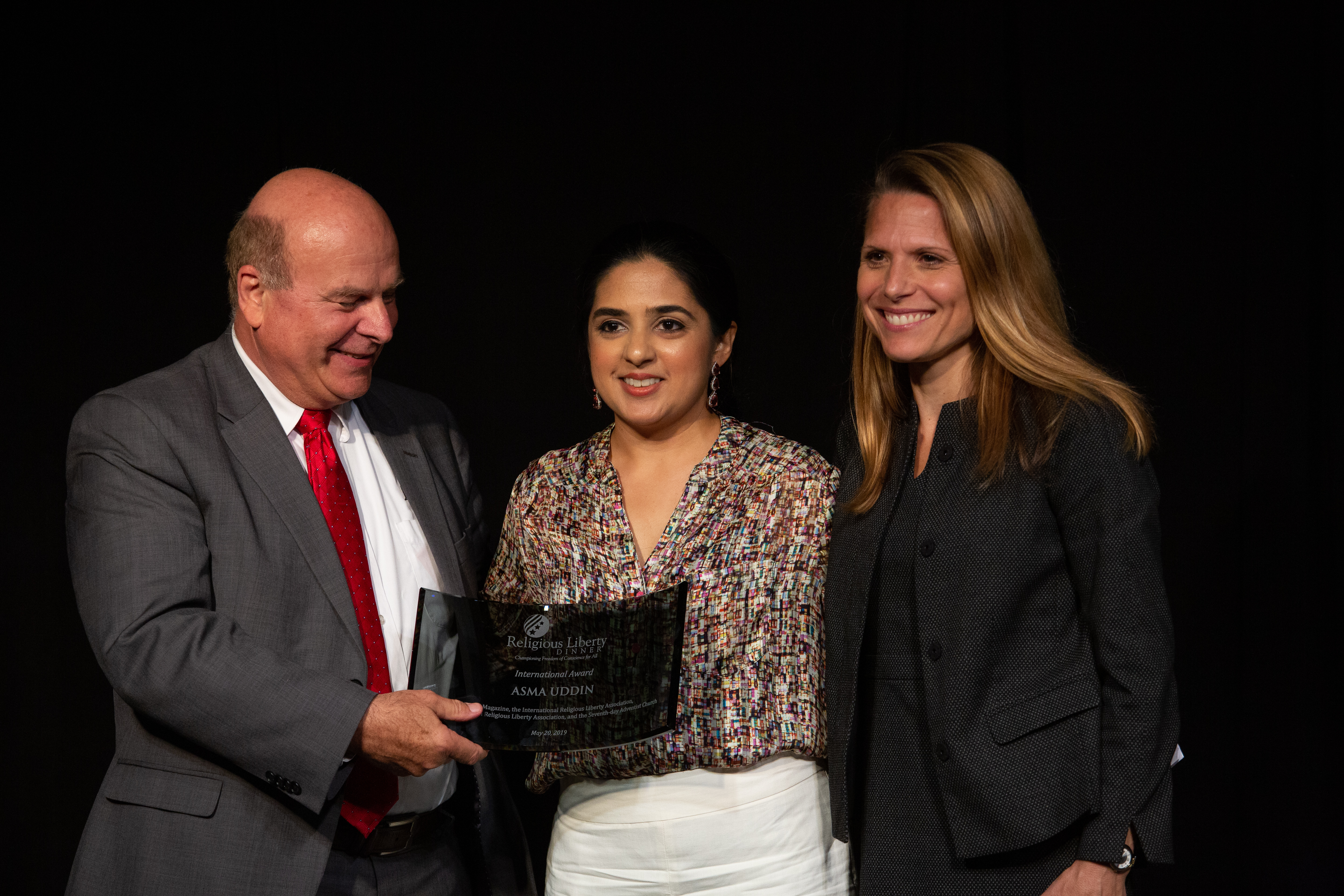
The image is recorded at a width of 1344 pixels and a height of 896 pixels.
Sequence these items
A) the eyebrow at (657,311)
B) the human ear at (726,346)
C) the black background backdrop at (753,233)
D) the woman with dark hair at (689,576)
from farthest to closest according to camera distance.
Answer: the black background backdrop at (753,233) → the human ear at (726,346) → the eyebrow at (657,311) → the woman with dark hair at (689,576)

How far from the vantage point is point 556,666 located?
1.83 meters

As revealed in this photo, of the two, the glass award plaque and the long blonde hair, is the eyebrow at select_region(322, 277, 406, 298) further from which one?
the long blonde hair

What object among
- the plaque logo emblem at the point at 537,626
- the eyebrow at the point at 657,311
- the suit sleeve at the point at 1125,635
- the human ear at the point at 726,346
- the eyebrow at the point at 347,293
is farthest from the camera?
the human ear at the point at 726,346

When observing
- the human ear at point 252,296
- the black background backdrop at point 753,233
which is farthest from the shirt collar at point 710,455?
the black background backdrop at point 753,233

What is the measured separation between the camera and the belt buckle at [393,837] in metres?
2.00

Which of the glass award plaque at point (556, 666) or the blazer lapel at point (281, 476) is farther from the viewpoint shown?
the blazer lapel at point (281, 476)

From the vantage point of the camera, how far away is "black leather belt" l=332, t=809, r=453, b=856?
1.95 m

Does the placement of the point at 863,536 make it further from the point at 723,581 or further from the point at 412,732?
the point at 412,732

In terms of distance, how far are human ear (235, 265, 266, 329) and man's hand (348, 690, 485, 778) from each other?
2.32 ft

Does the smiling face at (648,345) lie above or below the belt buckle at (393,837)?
above

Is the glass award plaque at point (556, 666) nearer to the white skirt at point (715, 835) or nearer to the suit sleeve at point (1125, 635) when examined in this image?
the white skirt at point (715, 835)

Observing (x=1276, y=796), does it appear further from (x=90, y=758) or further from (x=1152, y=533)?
(x=90, y=758)

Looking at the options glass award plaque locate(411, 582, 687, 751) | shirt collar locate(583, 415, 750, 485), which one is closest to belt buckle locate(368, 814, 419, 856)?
glass award plaque locate(411, 582, 687, 751)

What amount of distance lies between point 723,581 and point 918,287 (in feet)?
1.90
